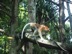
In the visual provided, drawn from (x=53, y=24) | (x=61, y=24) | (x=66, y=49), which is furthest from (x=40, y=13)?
(x=66, y=49)

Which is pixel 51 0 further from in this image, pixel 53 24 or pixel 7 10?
pixel 7 10

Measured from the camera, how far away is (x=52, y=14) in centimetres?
1388

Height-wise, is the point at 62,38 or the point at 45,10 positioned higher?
the point at 45,10

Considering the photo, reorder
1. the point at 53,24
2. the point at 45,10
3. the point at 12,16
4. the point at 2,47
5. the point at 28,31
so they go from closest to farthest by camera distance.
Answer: the point at 28,31 → the point at 12,16 → the point at 45,10 → the point at 53,24 → the point at 2,47

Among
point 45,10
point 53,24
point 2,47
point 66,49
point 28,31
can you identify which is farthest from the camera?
point 2,47

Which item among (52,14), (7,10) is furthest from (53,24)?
(7,10)

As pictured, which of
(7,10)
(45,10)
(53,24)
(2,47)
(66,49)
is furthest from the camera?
(2,47)

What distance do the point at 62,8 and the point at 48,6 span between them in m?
1.50

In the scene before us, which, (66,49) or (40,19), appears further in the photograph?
(40,19)

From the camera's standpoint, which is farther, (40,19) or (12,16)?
(40,19)

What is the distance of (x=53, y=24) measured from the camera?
14719 mm

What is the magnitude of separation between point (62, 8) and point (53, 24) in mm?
2712

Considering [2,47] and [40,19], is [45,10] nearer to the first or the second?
[40,19]

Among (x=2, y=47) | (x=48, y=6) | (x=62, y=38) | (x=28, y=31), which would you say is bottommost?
(x=2, y=47)
